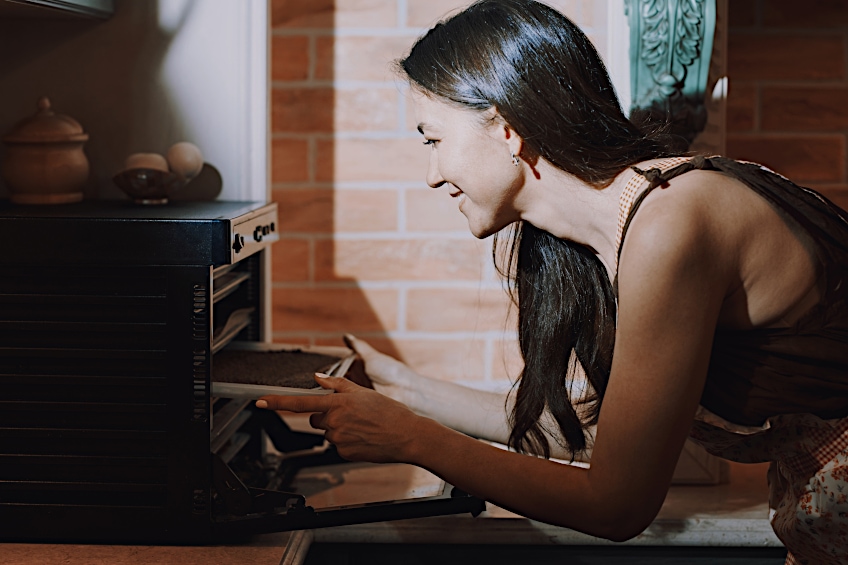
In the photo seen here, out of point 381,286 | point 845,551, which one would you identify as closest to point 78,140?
point 381,286

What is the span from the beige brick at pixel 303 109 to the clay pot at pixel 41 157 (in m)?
0.52

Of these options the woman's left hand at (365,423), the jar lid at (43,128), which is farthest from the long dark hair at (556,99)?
the jar lid at (43,128)

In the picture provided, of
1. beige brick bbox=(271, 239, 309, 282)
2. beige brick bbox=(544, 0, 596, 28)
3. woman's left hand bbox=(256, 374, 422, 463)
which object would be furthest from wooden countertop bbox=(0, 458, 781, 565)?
beige brick bbox=(544, 0, 596, 28)

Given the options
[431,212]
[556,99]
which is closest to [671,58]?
[556,99]

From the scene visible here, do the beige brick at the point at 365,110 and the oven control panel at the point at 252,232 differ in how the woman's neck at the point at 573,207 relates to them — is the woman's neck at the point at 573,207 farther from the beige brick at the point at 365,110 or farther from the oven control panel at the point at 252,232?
the beige brick at the point at 365,110

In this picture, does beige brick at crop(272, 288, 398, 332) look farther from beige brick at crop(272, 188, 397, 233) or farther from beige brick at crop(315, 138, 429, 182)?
beige brick at crop(315, 138, 429, 182)

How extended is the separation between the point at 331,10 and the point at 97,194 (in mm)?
620

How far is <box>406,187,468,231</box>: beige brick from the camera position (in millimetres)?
Result: 2020

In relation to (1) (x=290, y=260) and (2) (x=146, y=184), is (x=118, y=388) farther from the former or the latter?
(1) (x=290, y=260)

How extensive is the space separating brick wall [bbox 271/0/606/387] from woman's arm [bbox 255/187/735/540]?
955 mm

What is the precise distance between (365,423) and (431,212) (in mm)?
956

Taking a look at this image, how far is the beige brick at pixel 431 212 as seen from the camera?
79.5 inches

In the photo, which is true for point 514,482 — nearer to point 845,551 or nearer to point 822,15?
point 845,551

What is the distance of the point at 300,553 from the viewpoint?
4.48 ft
